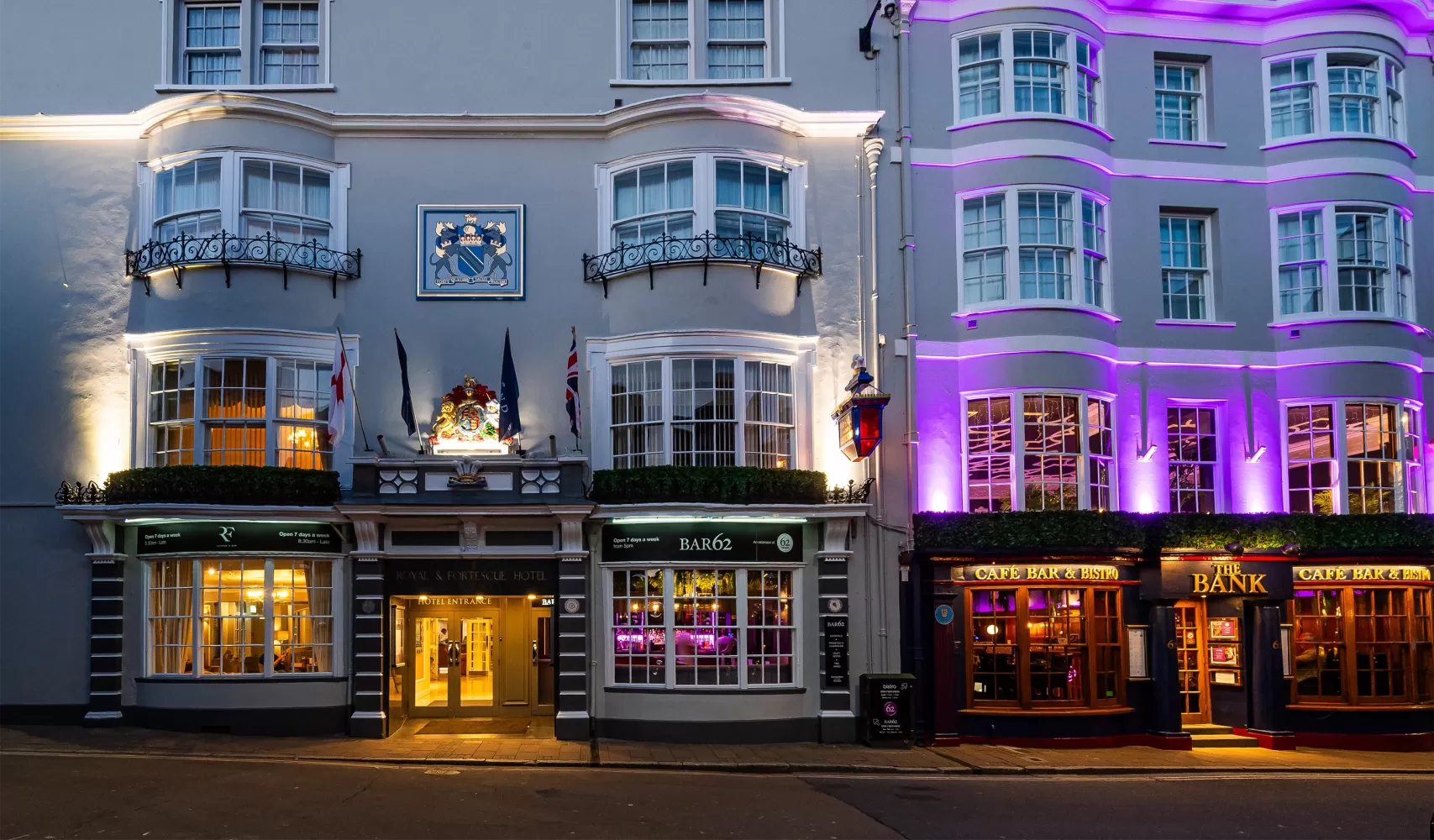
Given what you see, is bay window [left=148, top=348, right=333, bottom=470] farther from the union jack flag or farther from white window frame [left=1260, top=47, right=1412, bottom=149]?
white window frame [left=1260, top=47, right=1412, bottom=149]

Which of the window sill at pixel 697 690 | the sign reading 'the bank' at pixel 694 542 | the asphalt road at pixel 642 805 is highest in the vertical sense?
the sign reading 'the bank' at pixel 694 542

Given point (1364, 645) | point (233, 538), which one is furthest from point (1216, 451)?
point (233, 538)

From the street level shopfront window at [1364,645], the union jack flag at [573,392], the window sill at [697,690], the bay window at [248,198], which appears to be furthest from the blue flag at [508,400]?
the street level shopfront window at [1364,645]

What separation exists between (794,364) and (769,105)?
4063 millimetres

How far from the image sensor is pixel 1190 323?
805 inches

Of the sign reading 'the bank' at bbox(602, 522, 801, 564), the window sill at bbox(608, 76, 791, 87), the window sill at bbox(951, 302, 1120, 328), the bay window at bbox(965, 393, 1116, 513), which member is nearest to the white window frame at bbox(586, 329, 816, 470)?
the sign reading 'the bank' at bbox(602, 522, 801, 564)

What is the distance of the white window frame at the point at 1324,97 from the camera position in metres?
20.7

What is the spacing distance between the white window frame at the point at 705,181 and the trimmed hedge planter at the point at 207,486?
19.8ft

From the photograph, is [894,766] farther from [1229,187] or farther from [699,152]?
[1229,187]

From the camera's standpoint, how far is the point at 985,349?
771 inches

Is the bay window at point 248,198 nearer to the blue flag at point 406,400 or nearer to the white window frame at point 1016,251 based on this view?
the blue flag at point 406,400

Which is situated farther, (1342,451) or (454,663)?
(1342,451)

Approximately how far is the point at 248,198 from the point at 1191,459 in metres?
15.6

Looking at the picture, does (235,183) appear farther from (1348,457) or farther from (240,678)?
(1348,457)
